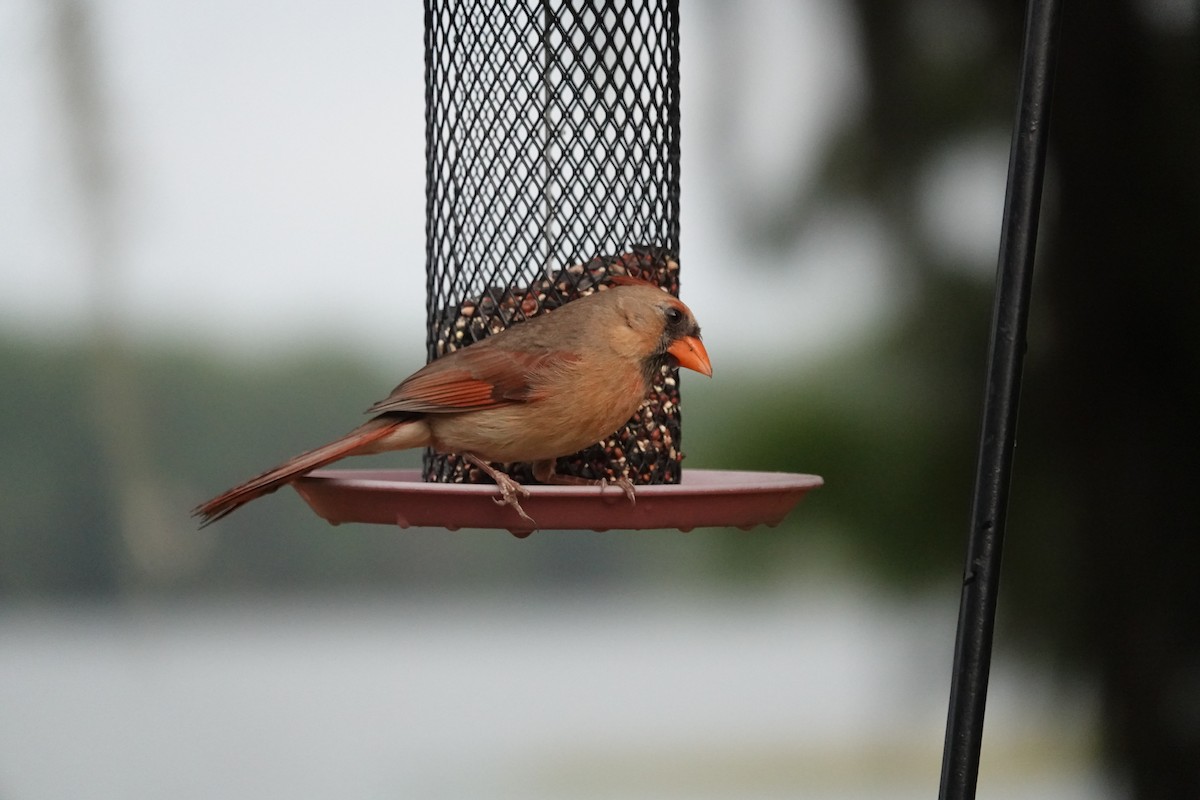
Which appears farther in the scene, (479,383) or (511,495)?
(479,383)

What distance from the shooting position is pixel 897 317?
162 inches

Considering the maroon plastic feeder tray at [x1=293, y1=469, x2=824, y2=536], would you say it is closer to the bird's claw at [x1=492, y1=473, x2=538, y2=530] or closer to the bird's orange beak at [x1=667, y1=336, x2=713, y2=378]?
the bird's claw at [x1=492, y1=473, x2=538, y2=530]

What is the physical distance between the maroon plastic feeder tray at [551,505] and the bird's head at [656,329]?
284mm

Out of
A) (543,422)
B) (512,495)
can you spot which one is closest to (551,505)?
(512,495)

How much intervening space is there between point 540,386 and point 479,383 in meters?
0.08

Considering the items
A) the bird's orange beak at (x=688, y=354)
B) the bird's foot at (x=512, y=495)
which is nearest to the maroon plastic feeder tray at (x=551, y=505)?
the bird's foot at (x=512, y=495)

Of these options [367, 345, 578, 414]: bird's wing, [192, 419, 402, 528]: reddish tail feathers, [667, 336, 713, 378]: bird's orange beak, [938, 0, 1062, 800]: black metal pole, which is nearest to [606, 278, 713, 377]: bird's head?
[667, 336, 713, 378]: bird's orange beak

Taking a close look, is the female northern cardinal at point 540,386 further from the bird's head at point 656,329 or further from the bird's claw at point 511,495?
the bird's claw at point 511,495

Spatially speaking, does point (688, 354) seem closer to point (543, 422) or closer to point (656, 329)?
point (656, 329)

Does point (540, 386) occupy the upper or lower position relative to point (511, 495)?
upper

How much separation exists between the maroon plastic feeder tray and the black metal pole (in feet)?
1.49

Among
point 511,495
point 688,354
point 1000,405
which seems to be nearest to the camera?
point 1000,405

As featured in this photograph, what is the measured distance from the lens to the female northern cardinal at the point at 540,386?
1.75 metres

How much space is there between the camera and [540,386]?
1.76 m
